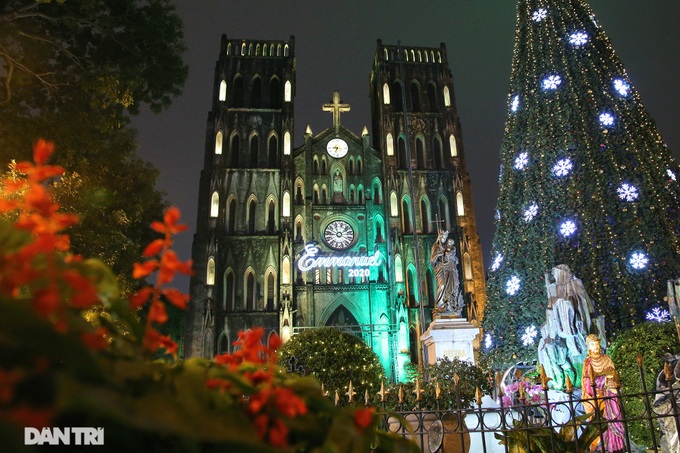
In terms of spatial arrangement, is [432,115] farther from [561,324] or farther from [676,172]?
[561,324]

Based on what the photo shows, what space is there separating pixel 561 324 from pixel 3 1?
11.3 meters

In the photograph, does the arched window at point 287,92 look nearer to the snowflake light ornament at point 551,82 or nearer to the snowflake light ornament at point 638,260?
the snowflake light ornament at point 551,82

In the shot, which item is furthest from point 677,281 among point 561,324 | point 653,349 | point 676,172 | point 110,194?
point 110,194

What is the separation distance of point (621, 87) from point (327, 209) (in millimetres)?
20802

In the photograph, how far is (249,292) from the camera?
30547mm

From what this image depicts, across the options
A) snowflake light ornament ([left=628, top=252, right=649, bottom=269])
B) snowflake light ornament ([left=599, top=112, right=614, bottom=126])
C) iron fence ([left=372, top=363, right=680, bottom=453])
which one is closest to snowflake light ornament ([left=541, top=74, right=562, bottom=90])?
snowflake light ornament ([left=599, top=112, right=614, bottom=126])

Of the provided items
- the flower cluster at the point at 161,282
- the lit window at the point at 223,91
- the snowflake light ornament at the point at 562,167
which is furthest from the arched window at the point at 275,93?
the flower cluster at the point at 161,282

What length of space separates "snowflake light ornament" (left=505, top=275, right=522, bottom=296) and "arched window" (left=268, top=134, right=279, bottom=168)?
22094 mm

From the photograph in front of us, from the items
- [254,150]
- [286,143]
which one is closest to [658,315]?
[286,143]

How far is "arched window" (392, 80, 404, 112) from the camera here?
1401 inches

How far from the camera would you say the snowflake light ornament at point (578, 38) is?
1476 cm

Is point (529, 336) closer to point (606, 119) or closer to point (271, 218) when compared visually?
point (606, 119)

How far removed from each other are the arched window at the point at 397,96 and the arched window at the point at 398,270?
38.7ft

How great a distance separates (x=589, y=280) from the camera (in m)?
12.0
